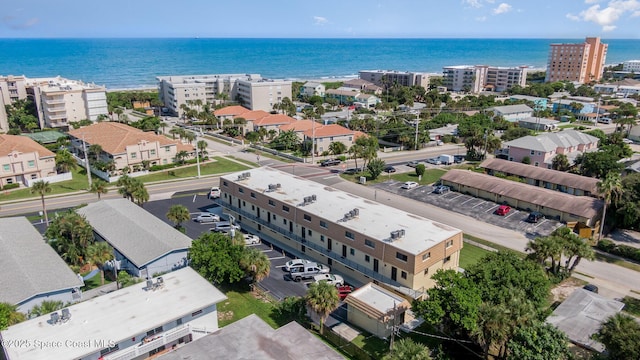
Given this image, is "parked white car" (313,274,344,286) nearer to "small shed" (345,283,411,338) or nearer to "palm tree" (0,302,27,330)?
"small shed" (345,283,411,338)

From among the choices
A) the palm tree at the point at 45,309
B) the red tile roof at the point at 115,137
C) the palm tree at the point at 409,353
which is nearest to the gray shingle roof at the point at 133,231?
the palm tree at the point at 45,309

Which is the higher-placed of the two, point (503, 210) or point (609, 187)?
point (609, 187)

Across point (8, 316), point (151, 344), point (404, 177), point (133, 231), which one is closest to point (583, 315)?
point (151, 344)

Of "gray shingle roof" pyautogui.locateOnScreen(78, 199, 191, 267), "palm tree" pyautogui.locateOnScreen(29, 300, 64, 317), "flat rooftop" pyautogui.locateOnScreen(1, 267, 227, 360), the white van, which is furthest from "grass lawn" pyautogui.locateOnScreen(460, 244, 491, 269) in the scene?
"palm tree" pyautogui.locateOnScreen(29, 300, 64, 317)

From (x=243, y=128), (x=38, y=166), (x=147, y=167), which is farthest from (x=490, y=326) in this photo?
(x=243, y=128)

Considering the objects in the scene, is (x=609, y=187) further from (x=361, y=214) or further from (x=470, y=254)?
(x=361, y=214)

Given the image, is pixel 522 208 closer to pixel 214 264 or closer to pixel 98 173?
pixel 214 264
